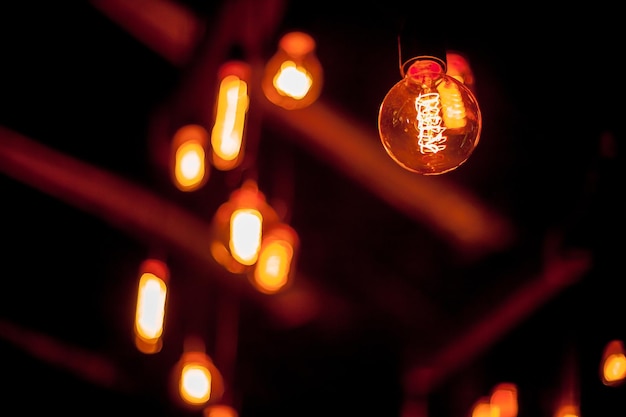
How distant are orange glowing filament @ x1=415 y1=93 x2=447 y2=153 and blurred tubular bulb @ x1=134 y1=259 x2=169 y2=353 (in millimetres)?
3090

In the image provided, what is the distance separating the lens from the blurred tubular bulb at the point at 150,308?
4.71 metres

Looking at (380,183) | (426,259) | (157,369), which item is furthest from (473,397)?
(157,369)

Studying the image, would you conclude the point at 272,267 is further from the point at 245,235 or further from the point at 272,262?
the point at 245,235

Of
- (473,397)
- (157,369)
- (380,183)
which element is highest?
(380,183)

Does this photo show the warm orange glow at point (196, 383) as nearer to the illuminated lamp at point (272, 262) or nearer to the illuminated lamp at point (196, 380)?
the illuminated lamp at point (196, 380)

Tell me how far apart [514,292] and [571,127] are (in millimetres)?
1053

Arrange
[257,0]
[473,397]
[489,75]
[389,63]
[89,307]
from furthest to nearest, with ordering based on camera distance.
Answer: [89,307] < [473,397] < [389,63] < [489,75] < [257,0]

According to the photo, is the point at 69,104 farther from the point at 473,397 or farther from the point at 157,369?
the point at 473,397

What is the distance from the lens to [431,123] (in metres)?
1.92

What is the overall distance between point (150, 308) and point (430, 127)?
317 centimetres

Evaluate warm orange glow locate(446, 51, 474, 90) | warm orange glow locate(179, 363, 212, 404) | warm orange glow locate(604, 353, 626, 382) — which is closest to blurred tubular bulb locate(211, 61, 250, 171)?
warm orange glow locate(446, 51, 474, 90)

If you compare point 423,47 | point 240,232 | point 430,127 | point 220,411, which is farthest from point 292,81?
point 220,411

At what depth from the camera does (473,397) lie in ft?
19.4

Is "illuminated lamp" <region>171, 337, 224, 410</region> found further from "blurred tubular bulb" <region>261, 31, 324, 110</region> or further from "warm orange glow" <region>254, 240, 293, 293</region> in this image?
"blurred tubular bulb" <region>261, 31, 324, 110</region>
